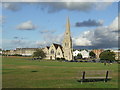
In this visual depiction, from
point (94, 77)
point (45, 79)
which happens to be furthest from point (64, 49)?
point (94, 77)

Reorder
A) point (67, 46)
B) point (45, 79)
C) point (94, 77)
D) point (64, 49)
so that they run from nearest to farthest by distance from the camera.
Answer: point (94, 77) → point (45, 79) → point (67, 46) → point (64, 49)

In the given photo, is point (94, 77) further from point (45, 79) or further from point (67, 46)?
point (67, 46)

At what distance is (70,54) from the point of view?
423 feet

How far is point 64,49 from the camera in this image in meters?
130

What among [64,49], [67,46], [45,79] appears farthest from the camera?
[64,49]

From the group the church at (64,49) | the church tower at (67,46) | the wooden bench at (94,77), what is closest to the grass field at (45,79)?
the wooden bench at (94,77)

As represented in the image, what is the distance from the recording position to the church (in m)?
129

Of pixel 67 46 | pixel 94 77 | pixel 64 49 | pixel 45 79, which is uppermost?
pixel 67 46

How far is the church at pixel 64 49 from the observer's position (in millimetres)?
128750

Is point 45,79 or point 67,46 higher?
point 67,46

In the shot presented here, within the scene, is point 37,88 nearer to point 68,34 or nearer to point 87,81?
point 87,81

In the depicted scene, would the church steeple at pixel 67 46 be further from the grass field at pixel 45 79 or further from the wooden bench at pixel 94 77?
the wooden bench at pixel 94 77

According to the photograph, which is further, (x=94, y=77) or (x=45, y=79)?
(x=45, y=79)

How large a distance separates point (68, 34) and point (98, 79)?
4583 inches
